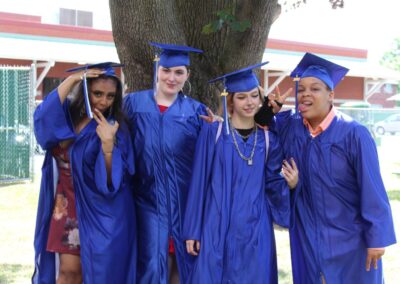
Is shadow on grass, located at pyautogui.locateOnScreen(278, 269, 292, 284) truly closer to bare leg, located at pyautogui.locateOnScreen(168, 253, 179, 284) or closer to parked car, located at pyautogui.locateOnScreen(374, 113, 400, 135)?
bare leg, located at pyautogui.locateOnScreen(168, 253, 179, 284)

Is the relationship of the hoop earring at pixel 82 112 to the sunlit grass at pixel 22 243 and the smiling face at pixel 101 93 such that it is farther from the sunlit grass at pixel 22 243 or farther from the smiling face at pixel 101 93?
the sunlit grass at pixel 22 243

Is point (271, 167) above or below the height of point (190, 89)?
below

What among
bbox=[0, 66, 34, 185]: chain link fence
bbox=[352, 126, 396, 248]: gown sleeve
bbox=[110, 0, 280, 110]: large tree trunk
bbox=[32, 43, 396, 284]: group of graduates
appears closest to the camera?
bbox=[352, 126, 396, 248]: gown sleeve

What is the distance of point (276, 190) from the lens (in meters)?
3.52

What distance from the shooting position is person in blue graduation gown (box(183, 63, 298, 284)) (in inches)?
135

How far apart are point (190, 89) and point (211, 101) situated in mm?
206

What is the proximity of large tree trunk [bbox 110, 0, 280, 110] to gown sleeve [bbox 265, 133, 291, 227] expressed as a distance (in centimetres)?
111

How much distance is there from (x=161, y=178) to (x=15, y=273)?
2.89 meters

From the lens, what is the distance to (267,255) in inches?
137

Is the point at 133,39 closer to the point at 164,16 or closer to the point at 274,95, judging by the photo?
the point at 164,16

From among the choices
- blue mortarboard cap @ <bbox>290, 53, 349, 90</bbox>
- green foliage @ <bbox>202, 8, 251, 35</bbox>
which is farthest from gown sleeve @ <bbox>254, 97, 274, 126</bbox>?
green foliage @ <bbox>202, 8, 251, 35</bbox>

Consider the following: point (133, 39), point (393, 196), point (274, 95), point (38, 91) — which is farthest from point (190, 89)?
point (38, 91)

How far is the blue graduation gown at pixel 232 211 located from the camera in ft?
11.3

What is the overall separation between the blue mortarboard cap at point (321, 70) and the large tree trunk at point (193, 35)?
1.01 meters
